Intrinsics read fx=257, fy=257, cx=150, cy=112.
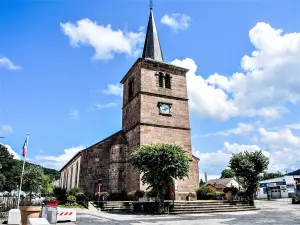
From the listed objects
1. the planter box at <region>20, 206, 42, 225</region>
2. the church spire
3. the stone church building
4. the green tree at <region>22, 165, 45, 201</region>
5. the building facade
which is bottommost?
the building facade

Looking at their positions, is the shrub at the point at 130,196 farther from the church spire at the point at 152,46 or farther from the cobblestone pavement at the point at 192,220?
the church spire at the point at 152,46

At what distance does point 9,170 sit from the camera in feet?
188

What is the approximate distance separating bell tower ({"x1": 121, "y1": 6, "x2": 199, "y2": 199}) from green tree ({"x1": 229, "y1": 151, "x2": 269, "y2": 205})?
455 centimetres

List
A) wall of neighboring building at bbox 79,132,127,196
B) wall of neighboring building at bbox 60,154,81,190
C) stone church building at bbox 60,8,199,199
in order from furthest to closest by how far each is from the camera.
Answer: wall of neighboring building at bbox 60,154,81,190, wall of neighboring building at bbox 79,132,127,196, stone church building at bbox 60,8,199,199

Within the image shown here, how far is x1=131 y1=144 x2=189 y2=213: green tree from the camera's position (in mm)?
19062

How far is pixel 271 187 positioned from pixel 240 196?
32805 millimetres

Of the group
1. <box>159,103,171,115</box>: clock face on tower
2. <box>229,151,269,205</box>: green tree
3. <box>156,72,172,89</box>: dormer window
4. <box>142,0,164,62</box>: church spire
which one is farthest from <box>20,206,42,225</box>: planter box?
<box>142,0,164,62</box>: church spire

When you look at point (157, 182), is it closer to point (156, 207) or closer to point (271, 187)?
point (156, 207)

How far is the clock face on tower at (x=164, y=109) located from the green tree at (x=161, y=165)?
947cm

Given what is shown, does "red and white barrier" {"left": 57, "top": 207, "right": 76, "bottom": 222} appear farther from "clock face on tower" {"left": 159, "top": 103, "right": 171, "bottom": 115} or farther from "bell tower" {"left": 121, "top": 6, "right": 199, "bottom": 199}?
"clock face on tower" {"left": 159, "top": 103, "right": 171, "bottom": 115}

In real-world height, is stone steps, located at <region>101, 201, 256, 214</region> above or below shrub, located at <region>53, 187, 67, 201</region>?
below

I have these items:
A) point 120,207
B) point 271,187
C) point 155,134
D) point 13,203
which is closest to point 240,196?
point 155,134

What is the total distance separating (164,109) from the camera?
96.9 ft

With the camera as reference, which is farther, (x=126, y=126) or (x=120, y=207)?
(x=126, y=126)
